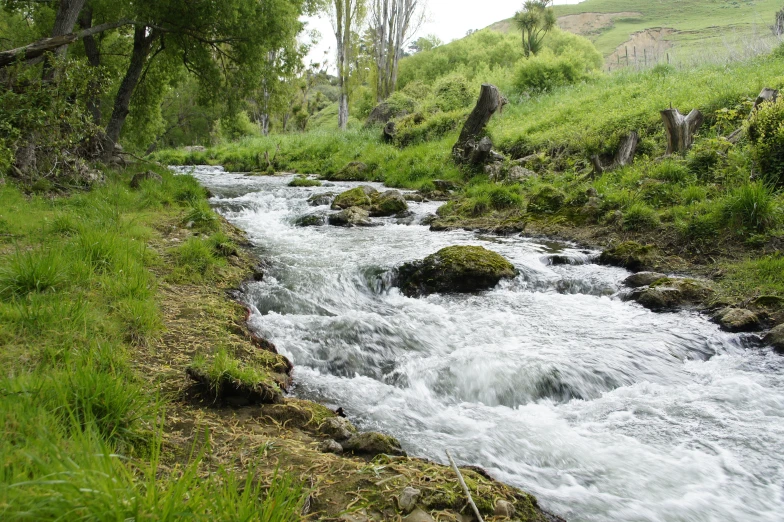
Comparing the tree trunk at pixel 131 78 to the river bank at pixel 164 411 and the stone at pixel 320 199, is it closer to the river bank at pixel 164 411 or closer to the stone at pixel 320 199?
the stone at pixel 320 199

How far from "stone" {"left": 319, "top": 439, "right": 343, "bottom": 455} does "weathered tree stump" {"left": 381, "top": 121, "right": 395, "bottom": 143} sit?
811 inches

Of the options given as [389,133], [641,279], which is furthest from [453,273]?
[389,133]

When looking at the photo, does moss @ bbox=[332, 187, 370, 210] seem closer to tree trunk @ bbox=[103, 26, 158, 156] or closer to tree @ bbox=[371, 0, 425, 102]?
tree trunk @ bbox=[103, 26, 158, 156]

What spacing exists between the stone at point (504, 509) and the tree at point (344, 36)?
33224mm

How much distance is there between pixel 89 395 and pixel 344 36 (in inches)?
1429

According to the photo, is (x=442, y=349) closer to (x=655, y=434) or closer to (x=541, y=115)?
(x=655, y=434)

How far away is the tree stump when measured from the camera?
10.4 metres

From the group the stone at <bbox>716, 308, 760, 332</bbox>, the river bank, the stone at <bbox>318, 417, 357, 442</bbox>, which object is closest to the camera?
the river bank

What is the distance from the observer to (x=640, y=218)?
8.71 meters

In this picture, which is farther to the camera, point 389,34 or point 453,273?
point 389,34

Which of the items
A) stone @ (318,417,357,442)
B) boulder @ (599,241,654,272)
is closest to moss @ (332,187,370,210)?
boulder @ (599,241,654,272)

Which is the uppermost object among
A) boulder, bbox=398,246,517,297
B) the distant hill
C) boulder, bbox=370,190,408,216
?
the distant hill

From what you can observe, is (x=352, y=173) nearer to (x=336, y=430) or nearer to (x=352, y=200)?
(x=352, y=200)

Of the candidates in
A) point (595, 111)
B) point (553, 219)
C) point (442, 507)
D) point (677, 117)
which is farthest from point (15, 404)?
point (595, 111)
